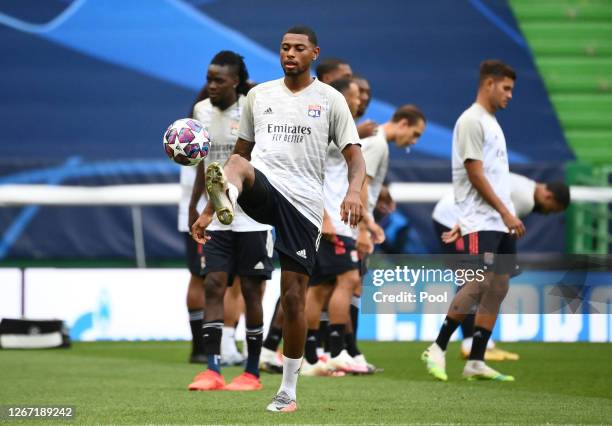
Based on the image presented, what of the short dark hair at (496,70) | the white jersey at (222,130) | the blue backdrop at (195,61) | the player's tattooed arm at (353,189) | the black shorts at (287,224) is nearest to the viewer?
the player's tattooed arm at (353,189)

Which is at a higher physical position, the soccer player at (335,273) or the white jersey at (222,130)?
the white jersey at (222,130)

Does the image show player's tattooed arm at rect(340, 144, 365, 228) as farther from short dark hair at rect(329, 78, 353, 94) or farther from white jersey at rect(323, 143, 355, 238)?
white jersey at rect(323, 143, 355, 238)

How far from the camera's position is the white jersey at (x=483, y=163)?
8.20m

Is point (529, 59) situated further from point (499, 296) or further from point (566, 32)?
point (499, 296)

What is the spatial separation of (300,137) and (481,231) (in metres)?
2.37

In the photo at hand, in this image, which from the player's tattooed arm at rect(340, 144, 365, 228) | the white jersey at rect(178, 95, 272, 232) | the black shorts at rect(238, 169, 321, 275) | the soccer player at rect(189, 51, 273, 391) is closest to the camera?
the player's tattooed arm at rect(340, 144, 365, 228)

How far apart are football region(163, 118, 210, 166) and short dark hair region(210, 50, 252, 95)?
1.49 m

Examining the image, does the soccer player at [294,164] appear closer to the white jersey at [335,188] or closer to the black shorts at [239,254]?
the black shorts at [239,254]

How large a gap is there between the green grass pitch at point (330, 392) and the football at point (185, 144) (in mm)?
1301

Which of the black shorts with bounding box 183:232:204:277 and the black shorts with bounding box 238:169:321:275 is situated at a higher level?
the black shorts with bounding box 238:169:321:275

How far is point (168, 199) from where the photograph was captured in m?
15.1

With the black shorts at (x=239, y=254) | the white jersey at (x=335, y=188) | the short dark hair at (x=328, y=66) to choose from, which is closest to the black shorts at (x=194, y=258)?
the white jersey at (x=335, y=188)

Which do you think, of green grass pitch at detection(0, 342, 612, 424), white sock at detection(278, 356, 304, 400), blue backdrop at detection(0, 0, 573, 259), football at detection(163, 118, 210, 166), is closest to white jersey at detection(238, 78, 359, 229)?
football at detection(163, 118, 210, 166)

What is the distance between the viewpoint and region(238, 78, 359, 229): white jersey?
6195 millimetres
